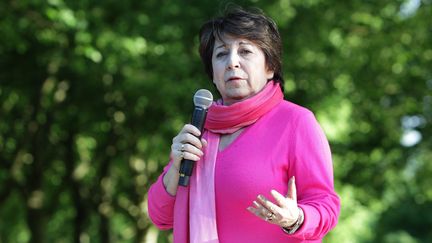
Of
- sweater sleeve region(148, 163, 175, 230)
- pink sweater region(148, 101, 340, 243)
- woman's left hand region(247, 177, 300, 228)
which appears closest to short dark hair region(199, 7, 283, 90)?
pink sweater region(148, 101, 340, 243)

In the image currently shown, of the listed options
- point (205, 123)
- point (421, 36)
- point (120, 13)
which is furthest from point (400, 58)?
point (205, 123)

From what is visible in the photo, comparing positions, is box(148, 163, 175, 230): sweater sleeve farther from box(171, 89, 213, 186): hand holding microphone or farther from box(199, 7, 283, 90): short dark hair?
box(199, 7, 283, 90): short dark hair

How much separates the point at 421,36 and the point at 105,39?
5.40 meters

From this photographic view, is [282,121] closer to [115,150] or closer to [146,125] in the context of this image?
[146,125]

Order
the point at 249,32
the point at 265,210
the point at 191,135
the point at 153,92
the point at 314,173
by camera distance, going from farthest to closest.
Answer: the point at 153,92 < the point at 249,32 < the point at 191,135 < the point at 314,173 < the point at 265,210

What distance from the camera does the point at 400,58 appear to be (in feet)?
46.1

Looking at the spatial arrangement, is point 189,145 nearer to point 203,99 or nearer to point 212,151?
point 212,151

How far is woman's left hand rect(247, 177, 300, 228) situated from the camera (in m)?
2.77

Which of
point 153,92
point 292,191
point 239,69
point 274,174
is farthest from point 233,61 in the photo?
point 153,92

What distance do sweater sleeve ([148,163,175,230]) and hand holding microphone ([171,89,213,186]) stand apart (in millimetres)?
146

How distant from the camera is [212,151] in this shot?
3.23m

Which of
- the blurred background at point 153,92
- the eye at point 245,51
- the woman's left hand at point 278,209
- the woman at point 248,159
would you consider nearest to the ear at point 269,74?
the woman at point 248,159

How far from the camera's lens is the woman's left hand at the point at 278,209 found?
9.09 feet

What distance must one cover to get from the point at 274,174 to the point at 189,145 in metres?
0.34
